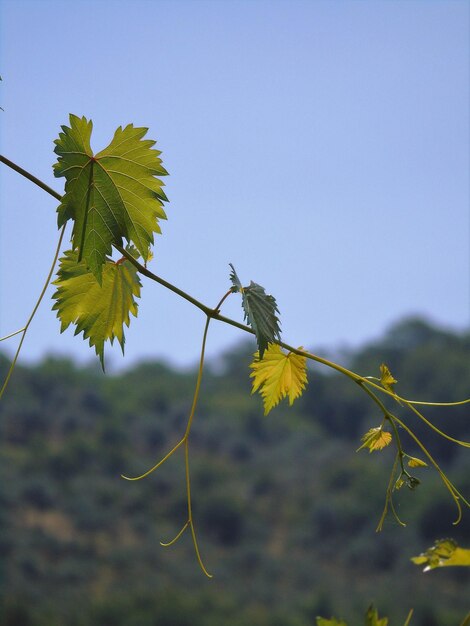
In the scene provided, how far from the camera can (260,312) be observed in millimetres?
392

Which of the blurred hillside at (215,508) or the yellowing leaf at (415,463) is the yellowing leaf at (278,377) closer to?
the yellowing leaf at (415,463)

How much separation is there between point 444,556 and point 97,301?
0.87 ft

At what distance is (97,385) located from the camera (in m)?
26.9

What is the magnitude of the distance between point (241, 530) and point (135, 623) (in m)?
4.85

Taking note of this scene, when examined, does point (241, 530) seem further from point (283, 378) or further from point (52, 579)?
point (283, 378)

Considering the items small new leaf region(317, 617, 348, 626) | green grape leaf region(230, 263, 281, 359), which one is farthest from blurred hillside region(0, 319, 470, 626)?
small new leaf region(317, 617, 348, 626)

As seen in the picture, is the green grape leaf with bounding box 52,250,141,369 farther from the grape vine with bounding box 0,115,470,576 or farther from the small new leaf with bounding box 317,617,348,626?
the small new leaf with bounding box 317,617,348,626

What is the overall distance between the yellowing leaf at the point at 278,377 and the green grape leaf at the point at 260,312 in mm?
78

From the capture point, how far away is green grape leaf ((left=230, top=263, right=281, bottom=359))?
0.38m

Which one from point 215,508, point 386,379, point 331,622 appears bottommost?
point 331,622

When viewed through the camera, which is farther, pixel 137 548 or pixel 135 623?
pixel 137 548

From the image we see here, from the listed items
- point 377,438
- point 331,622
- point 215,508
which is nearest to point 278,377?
point 377,438

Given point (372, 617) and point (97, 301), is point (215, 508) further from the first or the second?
point (372, 617)

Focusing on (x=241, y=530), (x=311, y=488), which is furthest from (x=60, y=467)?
(x=311, y=488)
